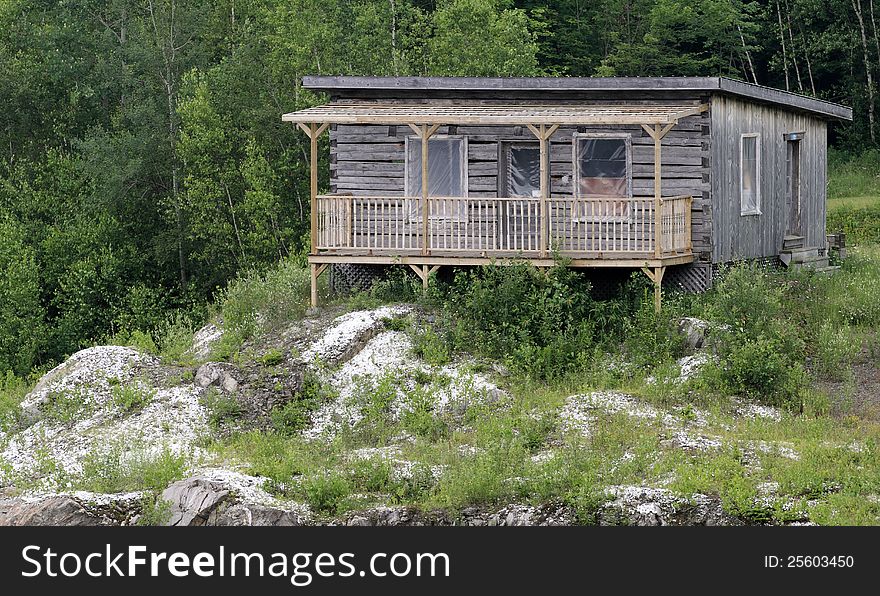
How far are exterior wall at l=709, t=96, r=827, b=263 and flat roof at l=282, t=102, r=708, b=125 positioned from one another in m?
1.22

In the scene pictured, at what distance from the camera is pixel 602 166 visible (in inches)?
952

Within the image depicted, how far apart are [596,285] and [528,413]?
531 cm

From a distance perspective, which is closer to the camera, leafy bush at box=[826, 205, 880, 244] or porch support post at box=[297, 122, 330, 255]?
porch support post at box=[297, 122, 330, 255]

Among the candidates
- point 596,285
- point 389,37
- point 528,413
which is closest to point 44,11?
point 389,37

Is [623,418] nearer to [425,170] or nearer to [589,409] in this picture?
[589,409]

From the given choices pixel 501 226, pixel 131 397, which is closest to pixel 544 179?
pixel 501 226

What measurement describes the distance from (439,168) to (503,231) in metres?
1.76

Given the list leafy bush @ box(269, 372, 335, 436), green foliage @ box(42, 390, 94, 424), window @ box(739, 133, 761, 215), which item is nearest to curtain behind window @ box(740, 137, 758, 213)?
window @ box(739, 133, 761, 215)

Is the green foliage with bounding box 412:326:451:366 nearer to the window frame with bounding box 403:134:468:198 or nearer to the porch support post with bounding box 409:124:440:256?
the porch support post with bounding box 409:124:440:256

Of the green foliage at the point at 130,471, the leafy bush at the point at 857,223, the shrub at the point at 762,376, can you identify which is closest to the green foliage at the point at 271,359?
the green foliage at the point at 130,471

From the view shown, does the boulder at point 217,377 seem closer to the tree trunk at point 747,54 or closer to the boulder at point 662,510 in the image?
the boulder at point 662,510

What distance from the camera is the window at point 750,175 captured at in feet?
82.5

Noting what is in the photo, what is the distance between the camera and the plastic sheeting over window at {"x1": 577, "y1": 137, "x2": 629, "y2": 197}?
947 inches
